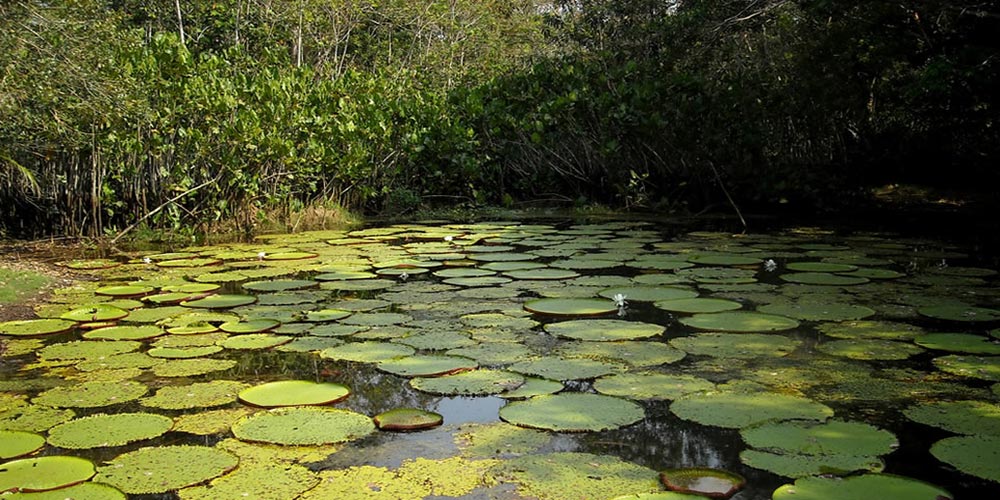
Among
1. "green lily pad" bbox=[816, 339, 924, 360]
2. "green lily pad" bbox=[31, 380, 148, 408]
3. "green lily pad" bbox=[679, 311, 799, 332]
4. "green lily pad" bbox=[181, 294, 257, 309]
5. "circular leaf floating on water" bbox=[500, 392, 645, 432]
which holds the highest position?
"green lily pad" bbox=[679, 311, 799, 332]

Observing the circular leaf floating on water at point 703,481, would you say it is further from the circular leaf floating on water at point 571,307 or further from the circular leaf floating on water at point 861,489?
the circular leaf floating on water at point 571,307

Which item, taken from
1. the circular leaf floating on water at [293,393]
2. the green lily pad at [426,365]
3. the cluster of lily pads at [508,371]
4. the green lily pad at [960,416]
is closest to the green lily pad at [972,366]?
the cluster of lily pads at [508,371]

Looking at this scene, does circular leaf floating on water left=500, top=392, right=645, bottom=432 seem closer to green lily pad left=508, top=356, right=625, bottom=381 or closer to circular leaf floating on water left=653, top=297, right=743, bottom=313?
green lily pad left=508, top=356, right=625, bottom=381

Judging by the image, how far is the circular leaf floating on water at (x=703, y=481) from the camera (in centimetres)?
188

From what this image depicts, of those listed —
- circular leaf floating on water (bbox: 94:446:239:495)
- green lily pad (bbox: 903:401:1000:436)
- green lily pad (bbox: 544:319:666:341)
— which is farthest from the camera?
green lily pad (bbox: 544:319:666:341)

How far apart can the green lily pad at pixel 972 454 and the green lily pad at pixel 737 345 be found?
88 centimetres

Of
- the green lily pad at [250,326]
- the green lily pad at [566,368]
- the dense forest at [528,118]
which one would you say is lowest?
the green lily pad at [566,368]

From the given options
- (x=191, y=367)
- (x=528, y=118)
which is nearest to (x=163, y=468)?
(x=191, y=367)

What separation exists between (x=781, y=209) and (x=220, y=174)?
4.86 metres

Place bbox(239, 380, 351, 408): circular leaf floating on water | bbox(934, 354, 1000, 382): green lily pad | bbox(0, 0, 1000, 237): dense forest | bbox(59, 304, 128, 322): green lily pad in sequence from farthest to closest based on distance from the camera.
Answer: bbox(0, 0, 1000, 237): dense forest → bbox(59, 304, 128, 322): green lily pad → bbox(934, 354, 1000, 382): green lily pad → bbox(239, 380, 351, 408): circular leaf floating on water

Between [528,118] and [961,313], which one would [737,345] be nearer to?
[961,313]

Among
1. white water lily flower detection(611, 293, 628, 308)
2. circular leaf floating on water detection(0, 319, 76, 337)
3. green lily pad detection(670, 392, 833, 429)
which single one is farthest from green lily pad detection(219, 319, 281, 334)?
green lily pad detection(670, 392, 833, 429)

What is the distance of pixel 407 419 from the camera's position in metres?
2.38

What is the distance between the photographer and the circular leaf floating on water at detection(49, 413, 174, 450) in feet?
7.21
